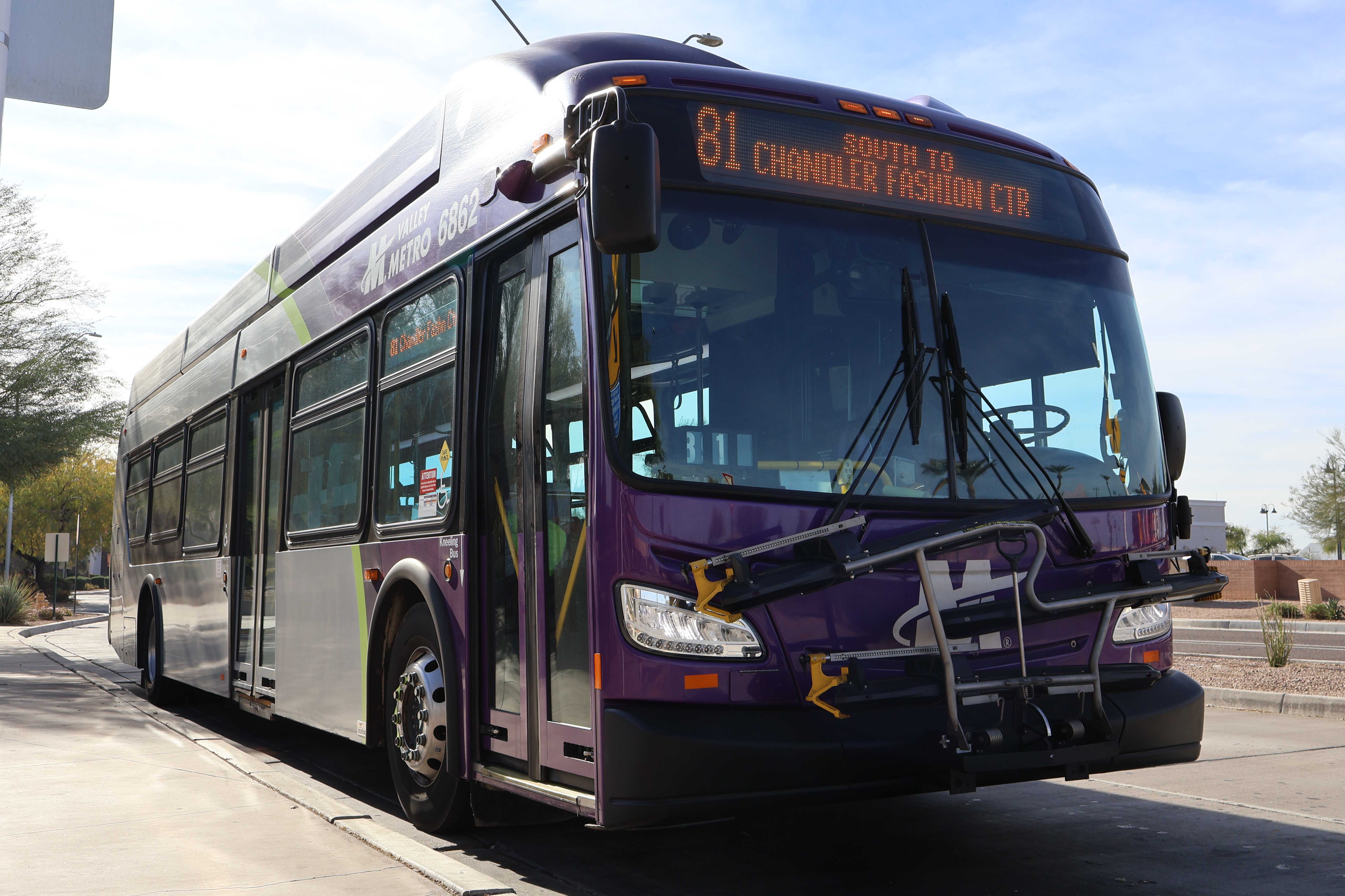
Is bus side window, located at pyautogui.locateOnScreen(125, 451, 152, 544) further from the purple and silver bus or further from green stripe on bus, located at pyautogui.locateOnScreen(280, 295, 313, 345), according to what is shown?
the purple and silver bus

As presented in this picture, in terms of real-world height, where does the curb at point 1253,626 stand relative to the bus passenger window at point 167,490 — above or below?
below

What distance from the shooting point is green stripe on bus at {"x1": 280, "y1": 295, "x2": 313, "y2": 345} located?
8.55m

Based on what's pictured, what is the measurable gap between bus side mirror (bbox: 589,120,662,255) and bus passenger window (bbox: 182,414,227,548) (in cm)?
701

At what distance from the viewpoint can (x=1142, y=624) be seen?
5316 millimetres

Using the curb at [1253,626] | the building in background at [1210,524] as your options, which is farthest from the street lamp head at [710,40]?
the building in background at [1210,524]

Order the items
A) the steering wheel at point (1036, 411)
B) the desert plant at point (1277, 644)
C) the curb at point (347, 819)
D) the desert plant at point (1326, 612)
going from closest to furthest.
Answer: the steering wheel at point (1036, 411) < the curb at point (347, 819) < the desert plant at point (1277, 644) < the desert plant at point (1326, 612)

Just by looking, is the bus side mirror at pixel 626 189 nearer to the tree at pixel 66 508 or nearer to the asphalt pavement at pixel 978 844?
the asphalt pavement at pixel 978 844

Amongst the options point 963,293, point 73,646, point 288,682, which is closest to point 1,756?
point 288,682

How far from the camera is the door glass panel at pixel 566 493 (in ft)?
15.8

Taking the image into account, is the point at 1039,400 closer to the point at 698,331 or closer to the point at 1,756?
the point at 698,331

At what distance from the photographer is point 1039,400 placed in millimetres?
5281

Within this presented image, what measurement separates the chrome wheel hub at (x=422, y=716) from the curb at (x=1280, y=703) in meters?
7.74

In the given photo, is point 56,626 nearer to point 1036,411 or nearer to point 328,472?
point 328,472

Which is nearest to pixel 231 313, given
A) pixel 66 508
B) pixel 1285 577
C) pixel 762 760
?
pixel 762 760
